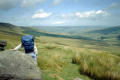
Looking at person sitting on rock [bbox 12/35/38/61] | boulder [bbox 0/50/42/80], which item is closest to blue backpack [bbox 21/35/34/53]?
person sitting on rock [bbox 12/35/38/61]

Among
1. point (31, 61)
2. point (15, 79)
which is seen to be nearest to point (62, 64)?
point (31, 61)

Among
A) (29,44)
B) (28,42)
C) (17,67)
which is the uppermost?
(28,42)

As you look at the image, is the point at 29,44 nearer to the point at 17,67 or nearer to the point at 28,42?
the point at 28,42

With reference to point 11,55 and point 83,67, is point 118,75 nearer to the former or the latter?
point 83,67

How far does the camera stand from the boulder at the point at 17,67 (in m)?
4.75

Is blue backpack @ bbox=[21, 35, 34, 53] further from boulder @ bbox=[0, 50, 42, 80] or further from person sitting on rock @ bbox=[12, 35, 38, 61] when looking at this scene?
boulder @ bbox=[0, 50, 42, 80]

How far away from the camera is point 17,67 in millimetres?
4996

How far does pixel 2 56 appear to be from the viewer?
5160 mm

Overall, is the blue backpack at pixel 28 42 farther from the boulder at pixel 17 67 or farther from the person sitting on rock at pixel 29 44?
the boulder at pixel 17 67

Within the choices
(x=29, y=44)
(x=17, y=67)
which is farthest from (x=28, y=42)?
(x=17, y=67)

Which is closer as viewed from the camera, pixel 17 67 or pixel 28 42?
pixel 17 67

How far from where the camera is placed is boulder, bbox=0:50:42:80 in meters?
4.75

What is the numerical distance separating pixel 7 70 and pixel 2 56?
0.71 meters

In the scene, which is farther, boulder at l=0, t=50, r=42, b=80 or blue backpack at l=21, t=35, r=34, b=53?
blue backpack at l=21, t=35, r=34, b=53
